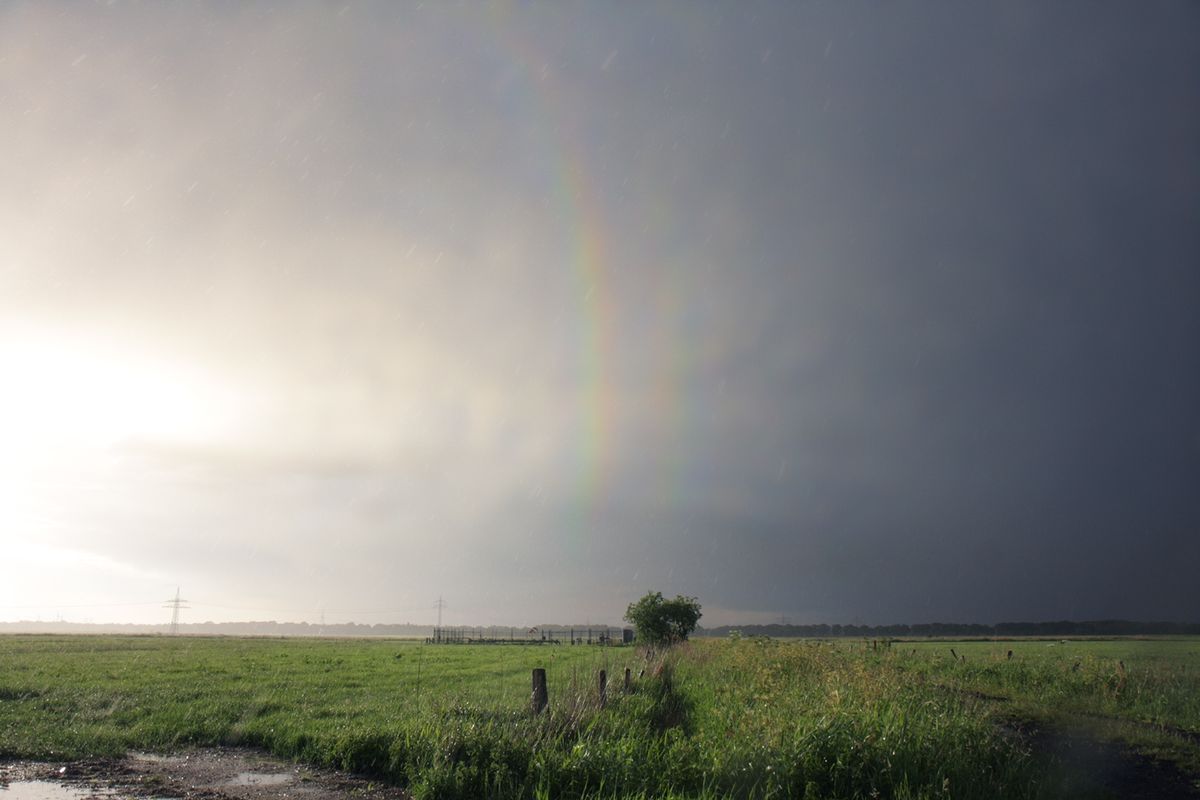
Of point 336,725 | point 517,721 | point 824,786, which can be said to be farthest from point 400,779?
point 824,786

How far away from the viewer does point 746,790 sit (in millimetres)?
10969

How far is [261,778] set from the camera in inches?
511

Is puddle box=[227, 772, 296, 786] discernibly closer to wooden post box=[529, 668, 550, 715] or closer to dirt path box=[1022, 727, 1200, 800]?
wooden post box=[529, 668, 550, 715]

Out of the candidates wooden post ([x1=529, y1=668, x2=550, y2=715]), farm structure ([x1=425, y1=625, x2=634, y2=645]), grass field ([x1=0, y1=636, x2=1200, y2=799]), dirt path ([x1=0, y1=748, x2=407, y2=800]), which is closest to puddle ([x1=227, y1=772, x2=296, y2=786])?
dirt path ([x1=0, y1=748, x2=407, y2=800])

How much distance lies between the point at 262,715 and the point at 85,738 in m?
4.48

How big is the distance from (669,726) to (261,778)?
341 inches

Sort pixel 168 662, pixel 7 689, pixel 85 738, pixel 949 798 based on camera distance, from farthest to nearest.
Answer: pixel 168 662 < pixel 7 689 < pixel 85 738 < pixel 949 798

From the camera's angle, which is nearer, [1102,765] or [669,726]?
[1102,765]

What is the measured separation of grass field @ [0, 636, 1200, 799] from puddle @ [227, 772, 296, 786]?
1.09 meters

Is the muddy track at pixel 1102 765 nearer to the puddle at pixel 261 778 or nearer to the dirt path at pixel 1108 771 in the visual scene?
the dirt path at pixel 1108 771

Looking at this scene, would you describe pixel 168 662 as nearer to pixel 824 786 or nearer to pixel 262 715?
pixel 262 715

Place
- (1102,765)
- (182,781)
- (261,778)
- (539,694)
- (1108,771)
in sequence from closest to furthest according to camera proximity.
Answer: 1. (182,781)
2. (261,778)
3. (1108,771)
4. (1102,765)
5. (539,694)

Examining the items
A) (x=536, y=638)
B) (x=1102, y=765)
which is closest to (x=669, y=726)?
(x=1102, y=765)

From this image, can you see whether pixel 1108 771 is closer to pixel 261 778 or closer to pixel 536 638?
pixel 261 778
